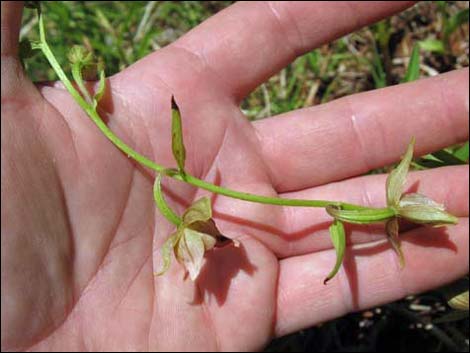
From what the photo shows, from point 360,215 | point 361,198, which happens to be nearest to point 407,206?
point 360,215

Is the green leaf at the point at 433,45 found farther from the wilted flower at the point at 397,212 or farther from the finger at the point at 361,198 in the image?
the wilted flower at the point at 397,212

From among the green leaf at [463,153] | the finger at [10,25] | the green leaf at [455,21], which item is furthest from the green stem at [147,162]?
the green leaf at [455,21]

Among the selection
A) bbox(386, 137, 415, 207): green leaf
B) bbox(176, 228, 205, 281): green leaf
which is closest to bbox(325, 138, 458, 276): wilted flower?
bbox(386, 137, 415, 207): green leaf

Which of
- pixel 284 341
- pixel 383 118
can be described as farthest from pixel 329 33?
pixel 284 341

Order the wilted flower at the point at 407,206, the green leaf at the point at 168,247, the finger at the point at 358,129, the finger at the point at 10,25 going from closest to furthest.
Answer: the finger at the point at 10,25 → the green leaf at the point at 168,247 → the wilted flower at the point at 407,206 → the finger at the point at 358,129

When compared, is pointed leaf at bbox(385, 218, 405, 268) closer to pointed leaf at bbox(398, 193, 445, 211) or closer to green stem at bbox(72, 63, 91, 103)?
pointed leaf at bbox(398, 193, 445, 211)

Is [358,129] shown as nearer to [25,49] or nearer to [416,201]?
[416,201]

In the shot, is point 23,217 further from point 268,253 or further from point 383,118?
point 383,118
